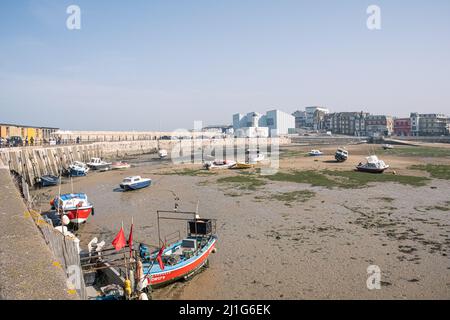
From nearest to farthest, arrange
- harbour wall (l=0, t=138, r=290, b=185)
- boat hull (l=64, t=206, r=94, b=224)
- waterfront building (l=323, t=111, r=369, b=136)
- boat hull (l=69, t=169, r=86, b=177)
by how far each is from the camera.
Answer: boat hull (l=64, t=206, r=94, b=224) → harbour wall (l=0, t=138, r=290, b=185) → boat hull (l=69, t=169, r=86, b=177) → waterfront building (l=323, t=111, r=369, b=136)

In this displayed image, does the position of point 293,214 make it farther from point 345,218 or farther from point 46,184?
point 46,184

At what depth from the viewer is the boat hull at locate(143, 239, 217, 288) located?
14.6 meters

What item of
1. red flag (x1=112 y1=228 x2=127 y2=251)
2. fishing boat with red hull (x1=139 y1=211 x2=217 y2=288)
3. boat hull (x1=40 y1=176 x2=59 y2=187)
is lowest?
fishing boat with red hull (x1=139 y1=211 x2=217 y2=288)

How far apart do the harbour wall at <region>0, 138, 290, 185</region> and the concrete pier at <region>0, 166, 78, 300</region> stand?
29.8 meters

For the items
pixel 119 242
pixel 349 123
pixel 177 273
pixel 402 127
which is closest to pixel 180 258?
pixel 177 273

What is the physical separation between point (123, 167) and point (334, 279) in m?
49.8

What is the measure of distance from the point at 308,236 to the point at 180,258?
29.1ft

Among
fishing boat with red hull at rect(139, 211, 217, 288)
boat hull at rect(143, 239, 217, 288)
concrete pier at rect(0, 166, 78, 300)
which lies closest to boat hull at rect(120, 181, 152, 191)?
fishing boat with red hull at rect(139, 211, 217, 288)

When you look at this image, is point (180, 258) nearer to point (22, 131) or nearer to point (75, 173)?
point (75, 173)

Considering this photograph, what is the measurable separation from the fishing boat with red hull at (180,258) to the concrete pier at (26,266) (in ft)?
14.8

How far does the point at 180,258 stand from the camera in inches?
640

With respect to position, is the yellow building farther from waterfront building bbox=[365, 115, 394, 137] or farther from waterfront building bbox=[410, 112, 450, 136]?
waterfront building bbox=[410, 112, 450, 136]

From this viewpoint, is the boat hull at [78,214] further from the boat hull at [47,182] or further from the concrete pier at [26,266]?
the boat hull at [47,182]
